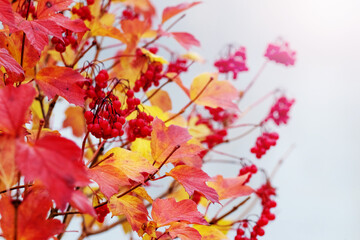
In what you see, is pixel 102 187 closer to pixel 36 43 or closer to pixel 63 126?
pixel 36 43

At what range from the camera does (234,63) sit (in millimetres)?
770

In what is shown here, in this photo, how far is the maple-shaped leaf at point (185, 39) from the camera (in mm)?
616

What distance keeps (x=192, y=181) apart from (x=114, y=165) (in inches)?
3.0

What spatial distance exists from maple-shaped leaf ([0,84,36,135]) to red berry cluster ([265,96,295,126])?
0.58m

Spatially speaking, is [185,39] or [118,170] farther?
[185,39]

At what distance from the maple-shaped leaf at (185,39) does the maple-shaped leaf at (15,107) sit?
0.37m

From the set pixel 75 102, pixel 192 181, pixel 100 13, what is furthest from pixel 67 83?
pixel 100 13

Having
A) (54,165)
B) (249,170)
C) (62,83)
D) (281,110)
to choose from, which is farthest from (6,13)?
(281,110)

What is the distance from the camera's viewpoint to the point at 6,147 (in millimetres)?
257

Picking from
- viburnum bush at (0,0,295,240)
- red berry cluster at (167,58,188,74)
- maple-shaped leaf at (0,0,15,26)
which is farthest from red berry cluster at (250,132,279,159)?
maple-shaped leaf at (0,0,15,26)

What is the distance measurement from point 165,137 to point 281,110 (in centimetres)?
41

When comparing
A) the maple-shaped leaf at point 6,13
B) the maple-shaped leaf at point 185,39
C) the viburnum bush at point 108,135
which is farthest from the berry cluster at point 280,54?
the maple-shaped leaf at point 6,13

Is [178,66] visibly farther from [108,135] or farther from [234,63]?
[108,135]

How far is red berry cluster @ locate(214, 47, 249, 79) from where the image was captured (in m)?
0.77
